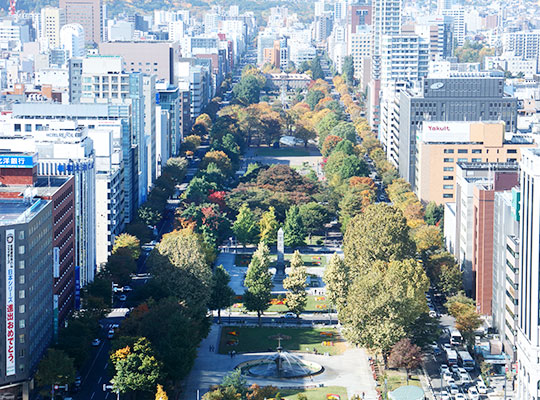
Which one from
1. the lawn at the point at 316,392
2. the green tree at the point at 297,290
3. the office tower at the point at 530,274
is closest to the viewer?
the office tower at the point at 530,274

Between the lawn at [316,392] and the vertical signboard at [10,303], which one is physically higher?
the vertical signboard at [10,303]

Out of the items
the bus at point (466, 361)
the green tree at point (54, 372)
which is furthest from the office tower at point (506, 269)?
the green tree at point (54, 372)

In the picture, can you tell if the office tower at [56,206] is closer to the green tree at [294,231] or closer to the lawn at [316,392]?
the lawn at [316,392]

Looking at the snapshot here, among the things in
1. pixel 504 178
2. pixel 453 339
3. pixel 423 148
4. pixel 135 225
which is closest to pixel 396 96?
pixel 423 148

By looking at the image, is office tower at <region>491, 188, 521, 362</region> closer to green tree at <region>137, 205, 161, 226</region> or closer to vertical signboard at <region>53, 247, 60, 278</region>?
vertical signboard at <region>53, 247, 60, 278</region>

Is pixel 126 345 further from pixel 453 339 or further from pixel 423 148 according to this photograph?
pixel 423 148

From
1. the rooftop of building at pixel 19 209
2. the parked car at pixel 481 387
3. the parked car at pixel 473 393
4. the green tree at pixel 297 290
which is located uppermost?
the rooftop of building at pixel 19 209

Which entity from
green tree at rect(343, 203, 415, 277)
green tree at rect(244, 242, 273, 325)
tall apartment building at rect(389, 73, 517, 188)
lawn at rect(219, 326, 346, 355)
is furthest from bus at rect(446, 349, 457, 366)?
tall apartment building at rect(389, 73, 517, 188)
